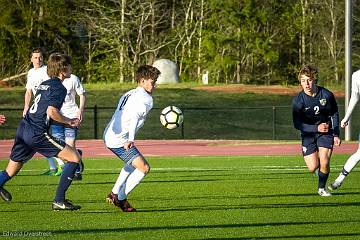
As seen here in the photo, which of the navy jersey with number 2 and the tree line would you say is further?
the tree line

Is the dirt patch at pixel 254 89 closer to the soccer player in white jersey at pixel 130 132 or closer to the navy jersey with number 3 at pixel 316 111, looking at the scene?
the navy jersey with number 3 at pixel 316 111

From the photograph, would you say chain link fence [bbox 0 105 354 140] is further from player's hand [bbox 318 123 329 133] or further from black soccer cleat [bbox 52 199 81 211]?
black soccer cleat [bbox 52 199 81 211]

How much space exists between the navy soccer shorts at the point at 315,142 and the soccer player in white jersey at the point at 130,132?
3.34 metres

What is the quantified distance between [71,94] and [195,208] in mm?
5115

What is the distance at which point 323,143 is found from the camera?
50.8 feet

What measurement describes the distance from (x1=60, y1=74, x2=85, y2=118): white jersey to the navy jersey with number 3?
4.04m

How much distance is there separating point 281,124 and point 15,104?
10.1 metres

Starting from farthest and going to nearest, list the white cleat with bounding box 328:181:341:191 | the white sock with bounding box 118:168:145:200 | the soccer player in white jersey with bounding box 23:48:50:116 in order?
1. the soccer player in white jersey with bounding box 23:48:50:116
2. the white cleat with bounding box 328:181:341:191
3. the white sock with bounding box 118:168:145:200

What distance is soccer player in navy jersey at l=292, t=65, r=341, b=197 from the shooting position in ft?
49.8

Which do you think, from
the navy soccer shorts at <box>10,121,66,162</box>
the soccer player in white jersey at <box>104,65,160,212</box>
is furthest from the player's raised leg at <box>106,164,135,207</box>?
the navy soccer shorts at <box>10,121,66,162</box>

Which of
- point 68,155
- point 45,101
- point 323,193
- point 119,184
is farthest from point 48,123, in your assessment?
point 323,193

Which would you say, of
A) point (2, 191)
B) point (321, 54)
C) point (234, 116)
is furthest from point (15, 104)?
point (2, 191)

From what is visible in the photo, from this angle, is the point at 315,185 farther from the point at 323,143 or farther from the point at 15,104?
the point at 15,104

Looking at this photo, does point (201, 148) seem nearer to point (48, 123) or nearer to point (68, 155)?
point (68, 155)
